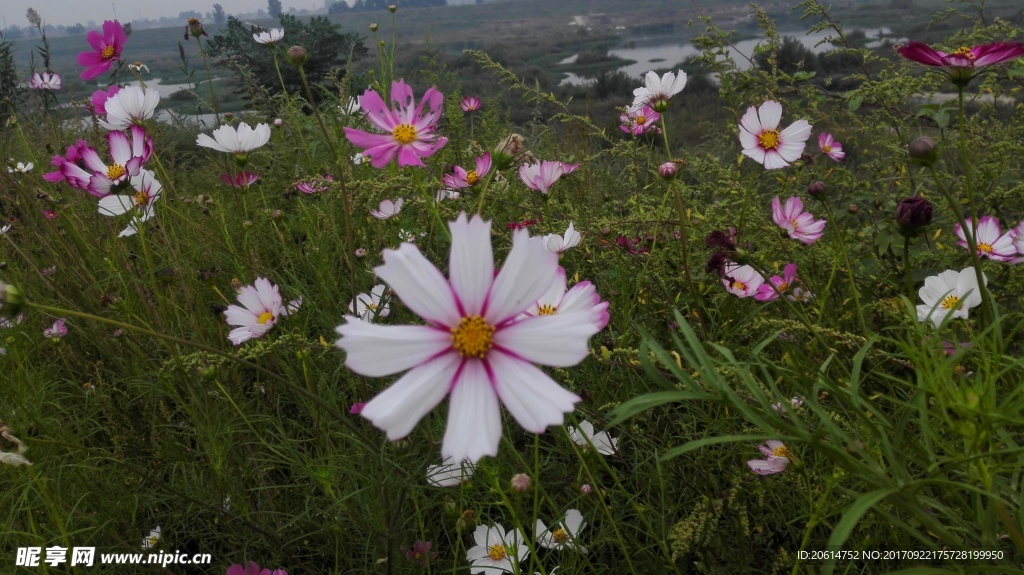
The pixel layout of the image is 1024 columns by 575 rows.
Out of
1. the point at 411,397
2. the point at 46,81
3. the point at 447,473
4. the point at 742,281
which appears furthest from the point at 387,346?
the point at 46,81

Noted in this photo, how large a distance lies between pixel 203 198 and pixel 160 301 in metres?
0.68

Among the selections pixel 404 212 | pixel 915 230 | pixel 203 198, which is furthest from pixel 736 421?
pixel 203 198

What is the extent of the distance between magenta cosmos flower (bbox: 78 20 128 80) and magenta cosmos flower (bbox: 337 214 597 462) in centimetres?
123

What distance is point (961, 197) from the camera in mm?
1446

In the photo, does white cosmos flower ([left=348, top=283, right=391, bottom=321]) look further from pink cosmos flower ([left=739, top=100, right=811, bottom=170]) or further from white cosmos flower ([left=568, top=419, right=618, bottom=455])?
pink cosmos flower ([left=739, top=100, right=811, bottom=170])

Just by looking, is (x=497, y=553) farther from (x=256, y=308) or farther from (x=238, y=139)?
(x=238, y=139)

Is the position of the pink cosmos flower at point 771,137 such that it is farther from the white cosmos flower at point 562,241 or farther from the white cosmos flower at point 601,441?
the white cosmos flower at point 601,441

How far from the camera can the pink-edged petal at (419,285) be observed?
0.44m

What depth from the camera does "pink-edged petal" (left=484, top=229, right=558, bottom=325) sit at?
0.45m

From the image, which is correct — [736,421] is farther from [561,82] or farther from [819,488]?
[561,82]

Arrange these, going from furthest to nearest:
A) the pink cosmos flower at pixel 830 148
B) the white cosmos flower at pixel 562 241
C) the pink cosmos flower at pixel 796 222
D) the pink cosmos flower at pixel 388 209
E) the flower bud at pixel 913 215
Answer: the pink cosmos flower at pixel 830 148 < the pink cosmos flower at pixel 388 209 < the pink cosmos flower at pixel 796 222 < the white cosmos flower at pixel 562 241 < the flower bud at pixel 913 215

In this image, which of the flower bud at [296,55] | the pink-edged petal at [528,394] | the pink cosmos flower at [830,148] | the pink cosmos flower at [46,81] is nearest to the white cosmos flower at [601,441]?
the pink-edged petal at [528,394]

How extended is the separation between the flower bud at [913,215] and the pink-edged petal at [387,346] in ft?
1.77

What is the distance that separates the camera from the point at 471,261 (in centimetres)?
46
